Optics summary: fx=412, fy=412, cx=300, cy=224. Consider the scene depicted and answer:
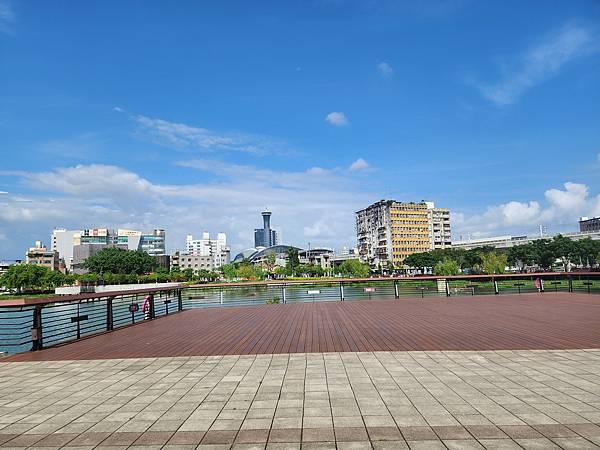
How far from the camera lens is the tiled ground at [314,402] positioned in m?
3.66

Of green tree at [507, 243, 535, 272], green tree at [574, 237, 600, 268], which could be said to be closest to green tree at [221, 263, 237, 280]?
green tree at [507, 243, 535, 272]

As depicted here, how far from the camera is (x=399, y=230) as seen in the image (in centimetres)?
12025

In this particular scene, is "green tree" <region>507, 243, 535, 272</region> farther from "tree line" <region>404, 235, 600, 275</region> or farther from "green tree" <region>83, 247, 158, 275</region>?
"green tree" <region>83, 247, 158, 275</region>

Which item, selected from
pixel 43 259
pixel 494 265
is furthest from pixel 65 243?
pixel 494 265

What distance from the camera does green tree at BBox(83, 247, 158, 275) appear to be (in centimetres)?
9350

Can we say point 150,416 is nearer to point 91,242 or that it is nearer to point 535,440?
point 535,440

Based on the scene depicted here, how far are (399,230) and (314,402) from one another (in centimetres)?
11918

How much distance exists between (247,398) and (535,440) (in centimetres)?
296

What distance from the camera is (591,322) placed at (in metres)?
9.93

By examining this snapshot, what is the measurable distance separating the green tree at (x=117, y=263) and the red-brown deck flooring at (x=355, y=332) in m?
88.6

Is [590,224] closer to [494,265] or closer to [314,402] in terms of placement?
[494,265]

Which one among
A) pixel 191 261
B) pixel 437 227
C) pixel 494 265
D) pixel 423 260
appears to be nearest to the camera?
pixel 494 265

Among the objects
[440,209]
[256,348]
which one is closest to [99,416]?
[256,348]

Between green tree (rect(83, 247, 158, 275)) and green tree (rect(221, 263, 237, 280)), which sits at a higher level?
green tree (rect(83, 247, 158, 275))
